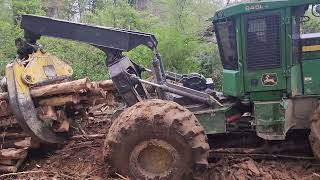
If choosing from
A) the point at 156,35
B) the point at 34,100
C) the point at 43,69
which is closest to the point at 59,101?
the point at 34,100

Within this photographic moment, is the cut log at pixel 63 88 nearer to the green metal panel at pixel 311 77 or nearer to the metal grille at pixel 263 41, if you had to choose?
the metal grille at pixel 263 41

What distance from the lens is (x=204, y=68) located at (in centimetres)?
1207

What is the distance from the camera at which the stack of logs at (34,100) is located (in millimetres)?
6160

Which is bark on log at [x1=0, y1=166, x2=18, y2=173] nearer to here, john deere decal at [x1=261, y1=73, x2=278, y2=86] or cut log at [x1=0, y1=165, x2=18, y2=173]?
cut log at [x1=0, y1=165, x2=18, y2=173]

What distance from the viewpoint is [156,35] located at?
459 inches

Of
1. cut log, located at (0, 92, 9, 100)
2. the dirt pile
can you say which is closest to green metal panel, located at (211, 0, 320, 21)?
the dirt pile

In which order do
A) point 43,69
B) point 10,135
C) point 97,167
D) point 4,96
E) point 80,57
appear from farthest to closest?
point 80,57, point 43,69, point 10,135, point 4,96, point 97,167

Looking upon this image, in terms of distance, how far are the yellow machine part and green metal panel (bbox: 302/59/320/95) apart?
3.48m

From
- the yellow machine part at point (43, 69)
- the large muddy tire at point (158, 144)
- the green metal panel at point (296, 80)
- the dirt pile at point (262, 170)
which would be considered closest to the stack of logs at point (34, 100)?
the yellow machine part at point (43, 69)

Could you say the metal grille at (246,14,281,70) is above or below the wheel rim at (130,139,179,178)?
above

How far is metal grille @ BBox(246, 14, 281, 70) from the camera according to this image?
19.2 feet

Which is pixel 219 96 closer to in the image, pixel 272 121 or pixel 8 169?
pixel 272 121

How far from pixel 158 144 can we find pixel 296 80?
2.11 metres

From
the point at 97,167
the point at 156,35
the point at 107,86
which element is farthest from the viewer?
the point at 156,35
